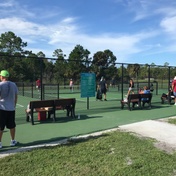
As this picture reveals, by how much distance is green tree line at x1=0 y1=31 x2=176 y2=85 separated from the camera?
54.1 feet

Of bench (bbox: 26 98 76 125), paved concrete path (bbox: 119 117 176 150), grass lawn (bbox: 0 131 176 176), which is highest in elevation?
bench (bbox: 26 98 76 125)

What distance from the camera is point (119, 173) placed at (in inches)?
173

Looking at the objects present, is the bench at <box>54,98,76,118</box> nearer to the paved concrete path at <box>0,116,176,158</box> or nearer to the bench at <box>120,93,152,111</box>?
the paved concrete path at <box>0,116,176,158</box>

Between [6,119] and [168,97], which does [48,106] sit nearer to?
[6,119]

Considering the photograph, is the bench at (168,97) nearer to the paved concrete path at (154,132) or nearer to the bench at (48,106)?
the paved concrete path at (154,132)

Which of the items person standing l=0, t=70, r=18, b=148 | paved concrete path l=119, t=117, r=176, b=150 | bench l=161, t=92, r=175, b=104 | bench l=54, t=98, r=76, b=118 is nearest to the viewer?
person standing l=0, t=70, r=18, b=148

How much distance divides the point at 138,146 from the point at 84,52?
48727 millimetres

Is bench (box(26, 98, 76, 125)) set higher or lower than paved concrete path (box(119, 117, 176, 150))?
higher

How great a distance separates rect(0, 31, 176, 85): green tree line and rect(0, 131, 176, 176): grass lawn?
482cm

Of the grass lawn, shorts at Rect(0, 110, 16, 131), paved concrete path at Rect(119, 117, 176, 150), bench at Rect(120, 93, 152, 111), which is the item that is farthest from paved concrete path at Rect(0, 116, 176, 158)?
bench at Rect(120, 93, 152, 111)

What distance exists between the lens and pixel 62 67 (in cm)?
2686

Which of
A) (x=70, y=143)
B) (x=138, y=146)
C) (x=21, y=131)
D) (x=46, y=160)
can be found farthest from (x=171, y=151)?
(x=21, y=131)

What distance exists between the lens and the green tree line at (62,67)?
54.1 feet

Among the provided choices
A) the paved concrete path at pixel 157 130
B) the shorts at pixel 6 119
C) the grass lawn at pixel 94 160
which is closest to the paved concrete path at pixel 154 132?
the paved concrete path at pixel 157 130
